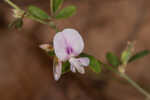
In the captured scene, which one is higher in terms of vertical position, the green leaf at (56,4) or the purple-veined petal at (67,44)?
the green leaf at (56,4)

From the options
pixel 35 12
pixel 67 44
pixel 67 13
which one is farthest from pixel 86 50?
pixel 67 44

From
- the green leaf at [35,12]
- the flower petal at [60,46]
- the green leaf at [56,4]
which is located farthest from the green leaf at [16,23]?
the flower petal at [60,46]

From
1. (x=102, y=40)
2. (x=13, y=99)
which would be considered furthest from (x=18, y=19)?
(x=102, y=40)

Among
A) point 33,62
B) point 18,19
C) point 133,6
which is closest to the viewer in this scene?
point 18,19

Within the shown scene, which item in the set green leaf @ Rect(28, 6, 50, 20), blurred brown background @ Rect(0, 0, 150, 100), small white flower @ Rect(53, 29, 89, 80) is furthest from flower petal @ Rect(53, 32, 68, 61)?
blurred brown background @ Rect(0, 0, 150, 100)

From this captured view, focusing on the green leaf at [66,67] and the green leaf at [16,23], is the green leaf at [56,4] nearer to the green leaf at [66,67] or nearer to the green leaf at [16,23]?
the green leaf at [16,23]

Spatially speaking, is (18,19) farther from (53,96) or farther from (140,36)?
(140,36)

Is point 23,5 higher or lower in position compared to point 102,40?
higher

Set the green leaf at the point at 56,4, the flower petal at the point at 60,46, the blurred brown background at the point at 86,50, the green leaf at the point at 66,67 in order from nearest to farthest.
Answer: the flower petal at the point at 60,46 → the green leaf at the point at 66,67 → the green leaf at the point at 56,4 → the blurred brown background at the point at 86,50
